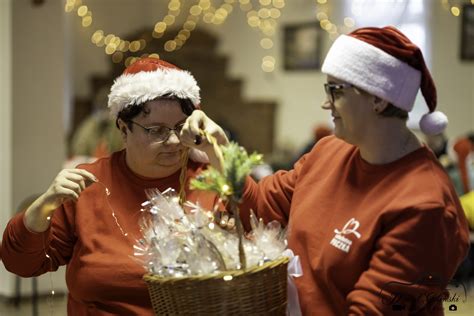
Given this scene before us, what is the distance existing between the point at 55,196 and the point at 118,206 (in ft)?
0.84

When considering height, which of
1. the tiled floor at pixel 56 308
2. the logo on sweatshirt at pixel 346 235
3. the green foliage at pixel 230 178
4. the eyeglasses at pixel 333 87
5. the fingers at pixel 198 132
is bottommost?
the tiled floor at pixel 56 308

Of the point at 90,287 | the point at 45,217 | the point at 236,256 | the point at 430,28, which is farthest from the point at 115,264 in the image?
the point at 430,28

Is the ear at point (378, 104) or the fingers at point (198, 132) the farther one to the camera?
the fingers at point (198, 132)

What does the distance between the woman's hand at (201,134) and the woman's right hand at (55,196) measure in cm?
29

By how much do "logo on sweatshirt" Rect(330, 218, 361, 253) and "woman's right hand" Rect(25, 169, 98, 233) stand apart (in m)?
0.66

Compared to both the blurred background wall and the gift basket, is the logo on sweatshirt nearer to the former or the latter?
the gift basket

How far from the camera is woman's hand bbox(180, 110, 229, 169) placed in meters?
1.97

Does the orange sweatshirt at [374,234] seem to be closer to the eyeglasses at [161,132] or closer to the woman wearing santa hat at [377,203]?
the woman wearing santa hat at [377,203]

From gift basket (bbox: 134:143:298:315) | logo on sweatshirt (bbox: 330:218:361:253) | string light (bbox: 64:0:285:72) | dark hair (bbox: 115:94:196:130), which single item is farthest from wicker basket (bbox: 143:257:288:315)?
string light (bbox: 64:0:285:72)

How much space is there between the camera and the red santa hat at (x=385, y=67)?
71.4 inches

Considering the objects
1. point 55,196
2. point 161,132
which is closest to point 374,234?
point 161,132

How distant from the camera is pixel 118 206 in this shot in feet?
7.32

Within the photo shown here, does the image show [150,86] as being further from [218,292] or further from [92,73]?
[92,73]

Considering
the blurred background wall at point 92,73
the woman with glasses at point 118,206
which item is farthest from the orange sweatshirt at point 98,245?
the blurred background wall at point 92,73
